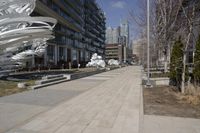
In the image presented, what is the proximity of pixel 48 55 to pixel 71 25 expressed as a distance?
2001 centimetres

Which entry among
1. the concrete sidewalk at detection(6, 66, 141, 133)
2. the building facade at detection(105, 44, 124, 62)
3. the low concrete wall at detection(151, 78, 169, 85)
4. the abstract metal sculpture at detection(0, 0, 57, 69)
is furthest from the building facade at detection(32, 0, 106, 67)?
the building facade at detection(105, 44, 124, 62)

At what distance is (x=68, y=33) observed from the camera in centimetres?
7881

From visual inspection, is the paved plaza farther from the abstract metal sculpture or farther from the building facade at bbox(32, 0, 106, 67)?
the building facade at bbox(32, 0, 106, 67)

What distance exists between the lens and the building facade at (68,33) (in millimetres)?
60825

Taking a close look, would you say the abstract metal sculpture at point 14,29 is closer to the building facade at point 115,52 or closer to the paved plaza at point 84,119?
the paved plaza at point 84,119

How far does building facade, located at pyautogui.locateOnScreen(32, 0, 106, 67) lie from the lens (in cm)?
6083

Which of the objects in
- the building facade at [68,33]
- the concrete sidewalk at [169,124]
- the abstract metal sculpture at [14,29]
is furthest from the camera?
the building facade at [68,33]

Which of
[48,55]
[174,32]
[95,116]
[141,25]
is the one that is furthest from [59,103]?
[48,55]

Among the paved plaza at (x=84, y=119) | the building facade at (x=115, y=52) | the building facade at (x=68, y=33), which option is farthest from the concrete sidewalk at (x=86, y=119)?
the building facade at (x=115, y=52)

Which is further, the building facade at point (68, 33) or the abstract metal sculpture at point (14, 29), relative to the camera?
the building facade at point (68, 33)

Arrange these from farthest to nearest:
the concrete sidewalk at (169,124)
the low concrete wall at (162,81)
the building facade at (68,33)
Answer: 1. the building facade at (68,33)
2. the low concrete wall at (162,81)
3. the concrete sidewalk at (169,124)

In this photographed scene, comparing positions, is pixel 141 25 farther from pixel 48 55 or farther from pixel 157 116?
pixel 48 55

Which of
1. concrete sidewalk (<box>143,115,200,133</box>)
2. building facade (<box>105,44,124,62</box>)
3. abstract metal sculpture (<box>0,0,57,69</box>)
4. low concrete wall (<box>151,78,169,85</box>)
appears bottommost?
concrete sidewalk (<box>143,115,200,133</box>)

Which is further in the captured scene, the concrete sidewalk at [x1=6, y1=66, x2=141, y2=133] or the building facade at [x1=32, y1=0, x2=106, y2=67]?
the building facade at [x1=32, y1=0, x2=106, y2=67]
